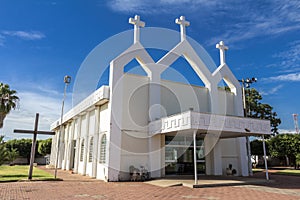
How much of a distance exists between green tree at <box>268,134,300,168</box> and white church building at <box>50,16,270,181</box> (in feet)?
40.1

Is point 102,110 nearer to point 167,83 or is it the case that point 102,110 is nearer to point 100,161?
point 100,161

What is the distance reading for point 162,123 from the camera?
1403cm

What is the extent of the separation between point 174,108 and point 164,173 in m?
4.43

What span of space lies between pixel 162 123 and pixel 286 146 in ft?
66.9

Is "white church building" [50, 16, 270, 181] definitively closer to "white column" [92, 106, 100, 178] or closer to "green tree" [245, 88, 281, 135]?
"white column" [92, 106, 100, 178]

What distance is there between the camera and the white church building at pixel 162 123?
13.7m

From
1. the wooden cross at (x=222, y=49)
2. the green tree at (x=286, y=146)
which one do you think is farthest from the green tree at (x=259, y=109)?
the wooden cross at (x=222, y=49)

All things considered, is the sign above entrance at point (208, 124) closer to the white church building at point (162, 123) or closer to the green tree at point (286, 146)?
the white church building at point (162, 123)

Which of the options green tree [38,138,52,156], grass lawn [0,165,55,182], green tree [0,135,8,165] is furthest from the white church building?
green tree [38,138,52,156]

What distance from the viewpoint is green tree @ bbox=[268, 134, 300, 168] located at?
87.1 feet

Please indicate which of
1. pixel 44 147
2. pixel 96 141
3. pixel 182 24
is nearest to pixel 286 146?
pixel 182 24

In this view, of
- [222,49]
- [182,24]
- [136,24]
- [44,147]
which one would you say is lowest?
[44,147]

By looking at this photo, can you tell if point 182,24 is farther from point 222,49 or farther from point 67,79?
point 67,79

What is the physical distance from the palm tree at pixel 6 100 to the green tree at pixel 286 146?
29.9 metres
